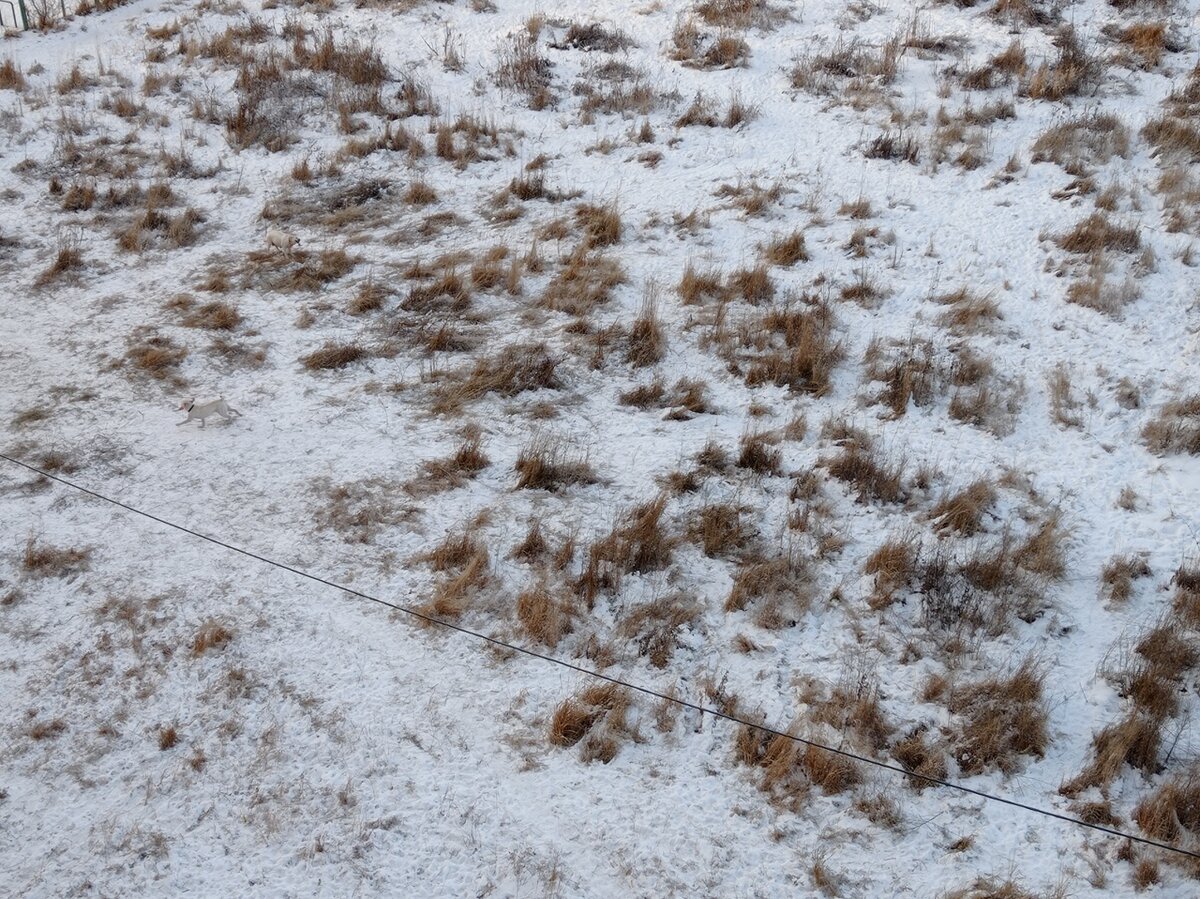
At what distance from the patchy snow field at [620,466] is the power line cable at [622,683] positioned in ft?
0.17

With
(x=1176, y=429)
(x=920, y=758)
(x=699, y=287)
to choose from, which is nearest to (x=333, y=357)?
(x=699, y=287)

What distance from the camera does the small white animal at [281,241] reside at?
29.2 feet

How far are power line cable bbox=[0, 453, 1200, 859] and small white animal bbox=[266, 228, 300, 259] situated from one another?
326 centimetres

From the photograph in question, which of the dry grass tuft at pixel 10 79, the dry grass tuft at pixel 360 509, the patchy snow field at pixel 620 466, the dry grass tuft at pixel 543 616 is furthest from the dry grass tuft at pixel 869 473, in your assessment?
the dry grass tuft at pixel 10 79

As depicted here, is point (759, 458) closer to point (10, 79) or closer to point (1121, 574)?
point (1121, 574)

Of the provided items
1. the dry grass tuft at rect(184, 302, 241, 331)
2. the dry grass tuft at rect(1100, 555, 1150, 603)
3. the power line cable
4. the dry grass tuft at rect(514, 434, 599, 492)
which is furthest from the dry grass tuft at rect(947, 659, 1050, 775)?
the dry grass tuft at rect(184, 302, 241, 331)

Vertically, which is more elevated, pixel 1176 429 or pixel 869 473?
pixel 1176 429

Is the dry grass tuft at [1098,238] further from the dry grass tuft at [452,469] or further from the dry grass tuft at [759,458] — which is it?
the dry grass tuft at [452,469]

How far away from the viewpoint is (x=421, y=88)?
11680 millimetres

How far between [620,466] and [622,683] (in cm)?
191

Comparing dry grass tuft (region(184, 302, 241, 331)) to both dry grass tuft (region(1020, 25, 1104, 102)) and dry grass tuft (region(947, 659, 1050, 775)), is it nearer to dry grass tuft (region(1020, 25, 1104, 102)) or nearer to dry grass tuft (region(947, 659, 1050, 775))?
dry grass tuft (region(947, 659, 1050, 775))

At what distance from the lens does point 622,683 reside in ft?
16.6

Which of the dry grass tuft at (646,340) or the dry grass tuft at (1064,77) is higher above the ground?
the dry grass tuft at (1064,77)

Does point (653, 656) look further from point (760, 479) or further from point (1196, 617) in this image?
point (1196, 617)
